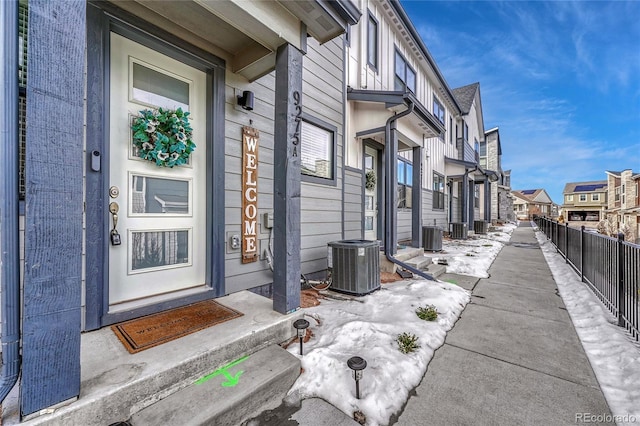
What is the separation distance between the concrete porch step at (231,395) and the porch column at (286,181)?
1.76 ft

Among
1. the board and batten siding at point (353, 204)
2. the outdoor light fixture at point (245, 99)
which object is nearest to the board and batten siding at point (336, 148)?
the board and batten siding at point (353, 204)

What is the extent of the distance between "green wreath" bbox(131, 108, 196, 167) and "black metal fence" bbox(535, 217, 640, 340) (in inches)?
181

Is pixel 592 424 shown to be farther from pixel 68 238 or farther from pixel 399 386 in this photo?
pixel 68 238

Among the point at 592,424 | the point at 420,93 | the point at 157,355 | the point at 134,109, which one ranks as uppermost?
the point at 420,93

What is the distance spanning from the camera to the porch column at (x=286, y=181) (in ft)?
7.48

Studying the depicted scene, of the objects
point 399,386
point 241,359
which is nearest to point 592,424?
point 399,386

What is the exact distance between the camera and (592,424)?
154 cm

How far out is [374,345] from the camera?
2234 mm

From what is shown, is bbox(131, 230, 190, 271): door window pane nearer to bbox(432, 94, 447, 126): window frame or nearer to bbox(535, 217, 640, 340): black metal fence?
bbox(535, 217, 640, 340): black metal fence

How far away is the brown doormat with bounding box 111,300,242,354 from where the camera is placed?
5.99 feet

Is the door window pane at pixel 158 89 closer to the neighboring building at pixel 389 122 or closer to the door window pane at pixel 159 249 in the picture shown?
the door window pane at pixel 159 249

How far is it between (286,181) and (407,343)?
5.77ft

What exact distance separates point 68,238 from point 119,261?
117 cm

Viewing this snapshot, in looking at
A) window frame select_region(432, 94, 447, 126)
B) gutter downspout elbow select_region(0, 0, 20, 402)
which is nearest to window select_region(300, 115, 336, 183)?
gutter downspout elbow select_region(0, 0, 20, 402)
